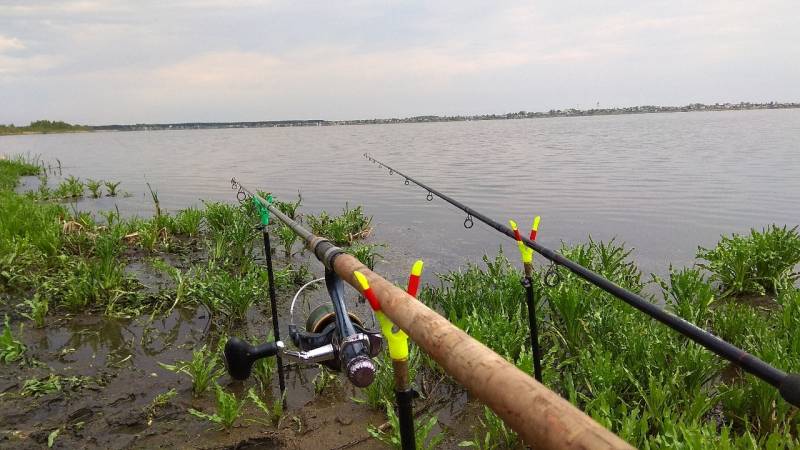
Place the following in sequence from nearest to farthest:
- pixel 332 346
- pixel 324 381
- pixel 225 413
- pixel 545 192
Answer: pixel 332 346 < pixel 225 413 < pixel 324 381 < pixel 545 192

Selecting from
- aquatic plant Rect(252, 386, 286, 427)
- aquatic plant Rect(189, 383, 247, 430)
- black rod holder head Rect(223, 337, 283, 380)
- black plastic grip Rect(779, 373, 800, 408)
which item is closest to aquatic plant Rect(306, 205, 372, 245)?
aquatic plant Rect(252, 386, 286, 427)

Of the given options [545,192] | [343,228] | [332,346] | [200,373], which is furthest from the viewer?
[545,192]

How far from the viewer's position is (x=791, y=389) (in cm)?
131

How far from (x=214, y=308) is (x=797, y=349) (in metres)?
5.54

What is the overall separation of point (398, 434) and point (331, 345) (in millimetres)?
1336

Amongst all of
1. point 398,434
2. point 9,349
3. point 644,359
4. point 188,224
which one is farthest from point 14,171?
point 644,359

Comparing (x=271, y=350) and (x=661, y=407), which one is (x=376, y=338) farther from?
(x=661, y=407)

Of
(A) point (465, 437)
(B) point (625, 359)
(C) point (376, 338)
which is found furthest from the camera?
(B) point (625, 359)

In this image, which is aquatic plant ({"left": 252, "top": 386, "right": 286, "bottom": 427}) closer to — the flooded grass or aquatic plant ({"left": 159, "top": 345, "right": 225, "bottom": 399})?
the flooded grass

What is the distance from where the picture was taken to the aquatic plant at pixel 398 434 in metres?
3.54

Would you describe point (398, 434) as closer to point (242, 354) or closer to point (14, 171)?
point (242, 354)

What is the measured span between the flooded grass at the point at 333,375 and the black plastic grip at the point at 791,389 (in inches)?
66.5

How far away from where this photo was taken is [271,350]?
2.98m

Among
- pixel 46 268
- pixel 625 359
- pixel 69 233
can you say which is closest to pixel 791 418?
pixel 625 359
